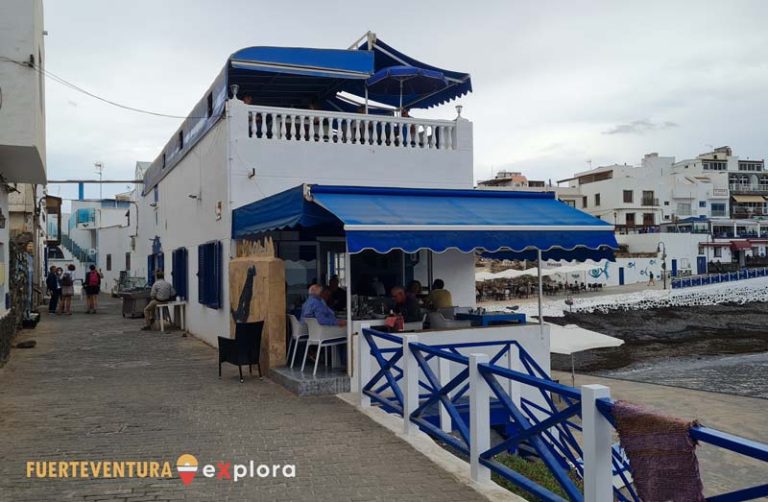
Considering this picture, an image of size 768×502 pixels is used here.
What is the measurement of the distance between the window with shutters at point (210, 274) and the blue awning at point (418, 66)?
4.76 metres

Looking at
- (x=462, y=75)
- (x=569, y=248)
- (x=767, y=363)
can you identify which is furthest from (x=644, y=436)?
(x=767, y=363)

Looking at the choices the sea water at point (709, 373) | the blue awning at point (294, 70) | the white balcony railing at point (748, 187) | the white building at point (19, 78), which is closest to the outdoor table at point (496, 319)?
the blue awning at point (294, 70)

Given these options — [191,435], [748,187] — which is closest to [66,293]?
[191,435]

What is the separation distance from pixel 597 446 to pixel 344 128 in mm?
9908

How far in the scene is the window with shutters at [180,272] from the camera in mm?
16812

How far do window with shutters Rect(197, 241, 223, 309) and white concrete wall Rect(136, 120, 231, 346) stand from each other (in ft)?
0.60

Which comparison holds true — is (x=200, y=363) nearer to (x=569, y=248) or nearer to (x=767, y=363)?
(x=569, y=248)

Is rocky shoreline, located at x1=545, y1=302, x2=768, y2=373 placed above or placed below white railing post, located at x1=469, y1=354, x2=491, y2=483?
below

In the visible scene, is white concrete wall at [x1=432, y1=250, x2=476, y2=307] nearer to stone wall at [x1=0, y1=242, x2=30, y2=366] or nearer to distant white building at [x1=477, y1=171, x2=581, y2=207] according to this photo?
stone wall at [x1=0, y1=242, x2=30, y2=366]

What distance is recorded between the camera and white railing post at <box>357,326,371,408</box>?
756 cm

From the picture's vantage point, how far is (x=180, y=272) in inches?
685

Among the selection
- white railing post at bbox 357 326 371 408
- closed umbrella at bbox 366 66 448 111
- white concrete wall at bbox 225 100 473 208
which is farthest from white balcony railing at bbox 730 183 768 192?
white railing post at bbox 357 326 371 408

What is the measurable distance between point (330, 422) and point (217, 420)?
4.16ft

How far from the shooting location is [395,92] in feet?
47.0
